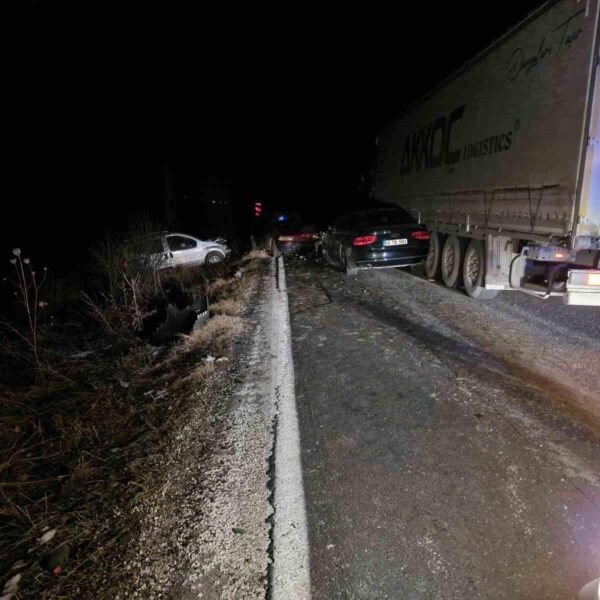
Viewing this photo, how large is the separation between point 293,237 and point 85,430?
1352 centimetres

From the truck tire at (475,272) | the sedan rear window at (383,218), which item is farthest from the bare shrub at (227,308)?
the sedan rear window at (383,218)

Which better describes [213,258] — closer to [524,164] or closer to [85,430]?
[524,164]

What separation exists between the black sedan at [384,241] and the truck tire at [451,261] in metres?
0.64

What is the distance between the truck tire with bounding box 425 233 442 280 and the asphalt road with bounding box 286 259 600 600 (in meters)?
3.82

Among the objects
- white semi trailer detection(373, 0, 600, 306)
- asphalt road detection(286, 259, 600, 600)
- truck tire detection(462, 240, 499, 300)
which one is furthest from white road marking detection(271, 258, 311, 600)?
truck tire detection(462, 240, 499, 300)

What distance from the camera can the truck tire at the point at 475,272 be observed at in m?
8.31

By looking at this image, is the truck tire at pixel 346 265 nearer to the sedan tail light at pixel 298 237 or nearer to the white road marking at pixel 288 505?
the sedan tail light at pixel 298 237

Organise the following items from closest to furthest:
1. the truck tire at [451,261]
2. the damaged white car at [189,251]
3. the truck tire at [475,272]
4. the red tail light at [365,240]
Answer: the truck tire at [475,272] → the truck tire at [451,261] → the red tail light at [365,240] → the damaged white car at [189,251]

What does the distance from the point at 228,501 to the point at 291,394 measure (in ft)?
5.34

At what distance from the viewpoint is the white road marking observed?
2.47 meters

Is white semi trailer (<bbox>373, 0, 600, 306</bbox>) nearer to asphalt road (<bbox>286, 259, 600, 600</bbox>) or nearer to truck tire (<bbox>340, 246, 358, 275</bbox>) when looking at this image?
asphalt road (<bbox>286, 259, 600, 600</bbox>)

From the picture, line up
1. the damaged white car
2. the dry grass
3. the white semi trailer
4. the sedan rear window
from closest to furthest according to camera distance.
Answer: the white semi trailer → the dry grass → the sedan rear window → the damaged white car

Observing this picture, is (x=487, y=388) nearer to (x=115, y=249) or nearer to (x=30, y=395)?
(x=30, y=395)

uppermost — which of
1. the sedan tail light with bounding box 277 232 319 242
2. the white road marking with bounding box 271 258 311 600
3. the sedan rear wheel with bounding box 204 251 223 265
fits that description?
the sedan tail light with bounding box 277 232 319 242
